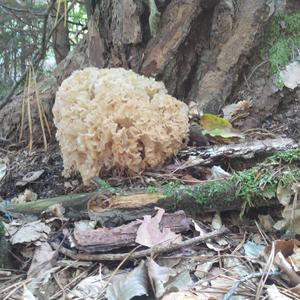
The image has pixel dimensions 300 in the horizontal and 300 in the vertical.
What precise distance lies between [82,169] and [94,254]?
98 centimetres

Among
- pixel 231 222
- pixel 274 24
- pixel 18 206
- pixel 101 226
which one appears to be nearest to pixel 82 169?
pixel 18 206

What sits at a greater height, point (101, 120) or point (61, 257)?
point (101, 120)

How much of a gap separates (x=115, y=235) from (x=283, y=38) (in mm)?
2181

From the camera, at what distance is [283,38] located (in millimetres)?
3359

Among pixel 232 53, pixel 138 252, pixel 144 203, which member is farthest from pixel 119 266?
pixel 232 53

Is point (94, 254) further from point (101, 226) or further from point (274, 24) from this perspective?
point (274, 24)

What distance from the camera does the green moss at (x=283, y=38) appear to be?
3314 mm

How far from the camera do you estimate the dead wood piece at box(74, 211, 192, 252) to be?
6.72 ft

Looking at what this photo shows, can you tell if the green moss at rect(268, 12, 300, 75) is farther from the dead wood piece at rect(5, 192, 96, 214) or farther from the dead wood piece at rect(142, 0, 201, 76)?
the dead wood piece at rect(5, 192, 96, 214)

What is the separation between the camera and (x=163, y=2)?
11.4 ft

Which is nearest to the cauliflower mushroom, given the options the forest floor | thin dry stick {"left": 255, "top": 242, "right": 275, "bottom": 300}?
the forest floor

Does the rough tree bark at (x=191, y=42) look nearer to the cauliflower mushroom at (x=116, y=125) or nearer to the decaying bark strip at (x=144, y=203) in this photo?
the cauliflower mushroom at (x=116, y=125)

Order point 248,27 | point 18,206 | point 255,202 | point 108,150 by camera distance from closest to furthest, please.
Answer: point 255,202, point 18,206, point 108,150, point 248,27

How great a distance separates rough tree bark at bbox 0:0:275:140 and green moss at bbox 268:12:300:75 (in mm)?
105
